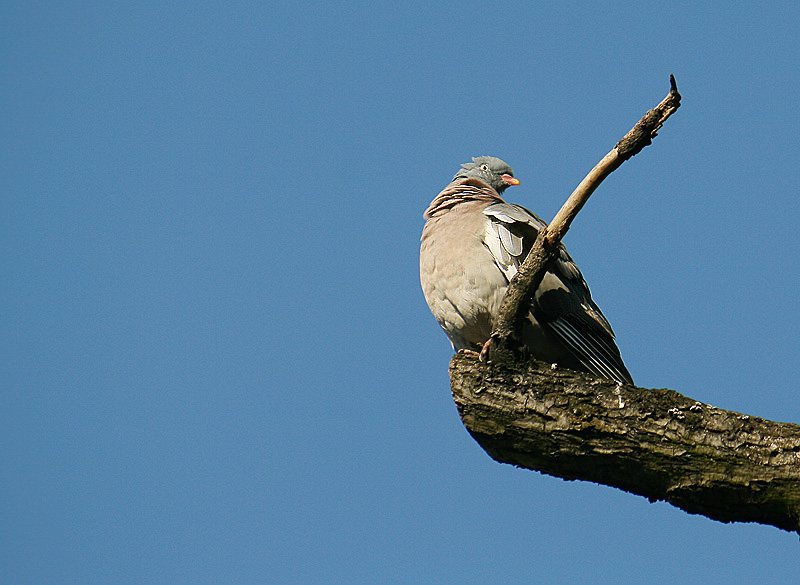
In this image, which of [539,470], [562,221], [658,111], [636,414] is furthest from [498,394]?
[658,111]

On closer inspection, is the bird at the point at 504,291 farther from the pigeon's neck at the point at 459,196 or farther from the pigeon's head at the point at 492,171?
the pigeon's head at the point at 492,171

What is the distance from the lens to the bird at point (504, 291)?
5367mm

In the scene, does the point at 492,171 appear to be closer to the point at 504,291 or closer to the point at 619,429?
the point at 504,291

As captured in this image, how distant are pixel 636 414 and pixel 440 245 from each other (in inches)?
93.9

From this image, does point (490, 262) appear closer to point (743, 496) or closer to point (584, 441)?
point (584, 441)

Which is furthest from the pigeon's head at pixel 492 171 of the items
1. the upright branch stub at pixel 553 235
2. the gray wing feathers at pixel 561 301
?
the upright branch stub at pixel 553 235

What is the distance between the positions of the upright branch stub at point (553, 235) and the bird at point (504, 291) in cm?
108

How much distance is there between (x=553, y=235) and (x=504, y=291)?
133 centimetres

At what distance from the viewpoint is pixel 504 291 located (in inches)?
212

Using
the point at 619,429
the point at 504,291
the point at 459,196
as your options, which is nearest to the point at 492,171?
the point at 459,196

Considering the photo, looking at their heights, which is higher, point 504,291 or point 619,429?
point 504,291

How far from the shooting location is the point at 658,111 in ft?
12.2

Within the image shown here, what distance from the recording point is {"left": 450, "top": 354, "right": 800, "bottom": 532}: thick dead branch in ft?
11.8

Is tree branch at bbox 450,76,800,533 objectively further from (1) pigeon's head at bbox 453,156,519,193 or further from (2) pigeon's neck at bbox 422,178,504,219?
(1) pigeon's head at bbox 453,156,519,193
